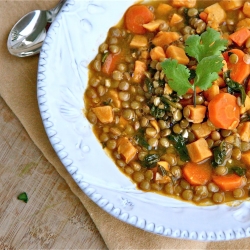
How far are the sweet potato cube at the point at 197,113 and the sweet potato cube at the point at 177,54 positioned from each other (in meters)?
0.44

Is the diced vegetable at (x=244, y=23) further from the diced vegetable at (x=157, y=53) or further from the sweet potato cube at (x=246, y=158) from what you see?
the sweet potato cube at (x=246, y=158)

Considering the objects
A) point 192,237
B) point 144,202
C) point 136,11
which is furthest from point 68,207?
point 136,11

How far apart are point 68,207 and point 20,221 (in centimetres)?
48

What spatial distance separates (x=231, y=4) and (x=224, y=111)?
1169 millimetres

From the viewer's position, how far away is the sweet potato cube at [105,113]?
406cm

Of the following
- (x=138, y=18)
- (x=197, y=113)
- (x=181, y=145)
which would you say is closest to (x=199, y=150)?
(x=181, y=145)

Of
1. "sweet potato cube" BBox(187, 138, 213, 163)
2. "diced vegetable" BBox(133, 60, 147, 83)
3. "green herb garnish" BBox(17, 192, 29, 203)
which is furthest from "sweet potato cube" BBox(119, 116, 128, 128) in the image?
"green herb garnish" BBox(17, 192, 29, 203)

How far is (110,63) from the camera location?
426 centimetres

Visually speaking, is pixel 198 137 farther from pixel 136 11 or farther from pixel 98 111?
pixel 136 11

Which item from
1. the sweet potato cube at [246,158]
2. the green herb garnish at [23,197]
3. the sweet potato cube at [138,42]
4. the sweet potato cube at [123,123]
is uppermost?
the sweet potato cube at [138,42]

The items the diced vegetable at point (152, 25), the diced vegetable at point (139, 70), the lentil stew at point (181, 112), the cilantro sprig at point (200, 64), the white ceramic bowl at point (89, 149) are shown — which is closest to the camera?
the white ceramic bowl at point (89, 149)

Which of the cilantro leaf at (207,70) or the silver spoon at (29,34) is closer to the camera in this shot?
the cilantro leaf at (207,70)

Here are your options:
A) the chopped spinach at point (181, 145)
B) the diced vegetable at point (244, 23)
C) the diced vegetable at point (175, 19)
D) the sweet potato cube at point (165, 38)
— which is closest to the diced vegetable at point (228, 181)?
the chopped spinach at point (181, 145)

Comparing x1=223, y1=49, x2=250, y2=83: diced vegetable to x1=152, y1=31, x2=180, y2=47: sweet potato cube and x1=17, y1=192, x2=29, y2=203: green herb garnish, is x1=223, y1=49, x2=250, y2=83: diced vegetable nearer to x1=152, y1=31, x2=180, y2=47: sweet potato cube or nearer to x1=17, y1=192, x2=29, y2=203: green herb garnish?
x1=152, y1=31, x2=180, y2=47: sweet potato cube
